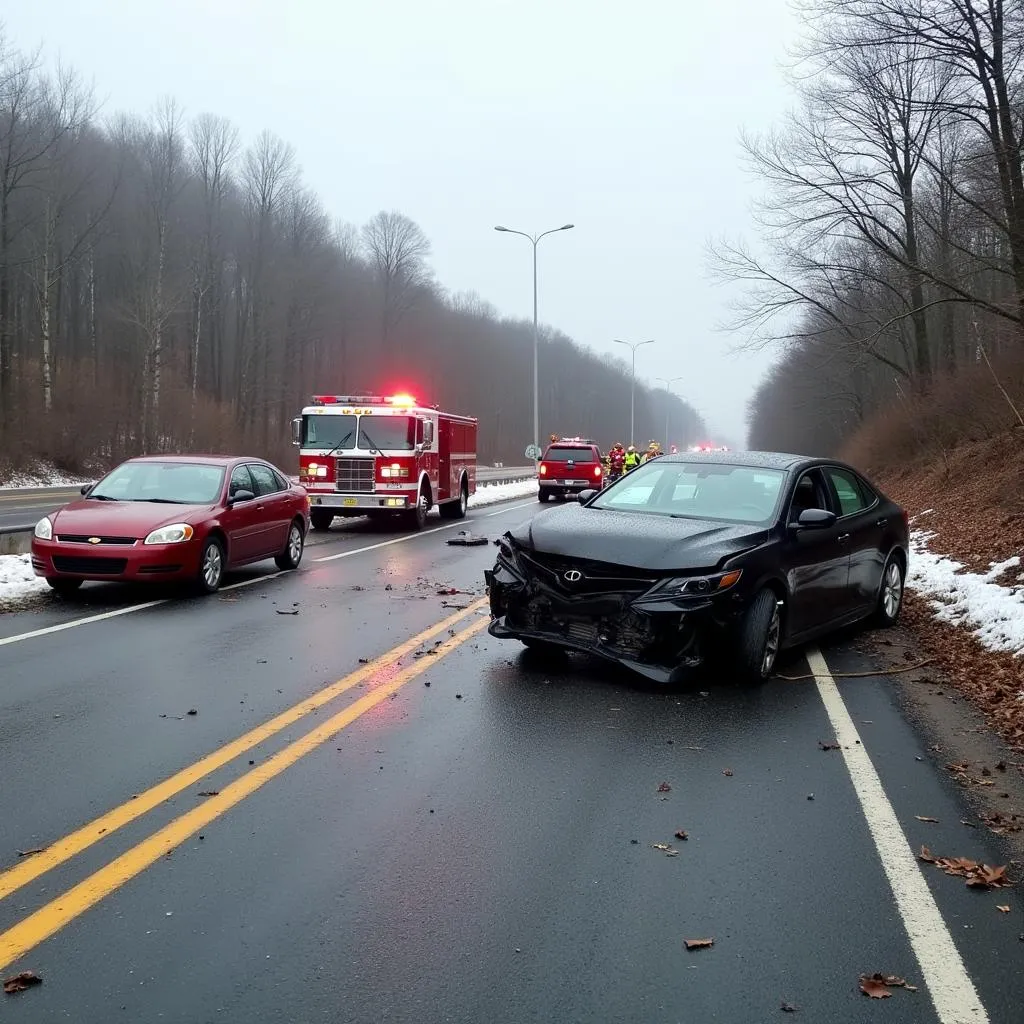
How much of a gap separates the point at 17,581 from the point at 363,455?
8.94 m

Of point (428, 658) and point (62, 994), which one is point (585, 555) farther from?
point (62, 994)

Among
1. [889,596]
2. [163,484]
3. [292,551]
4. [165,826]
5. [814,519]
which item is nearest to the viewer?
[165,826]

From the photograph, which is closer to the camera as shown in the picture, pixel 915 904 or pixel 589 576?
pixel 915 904

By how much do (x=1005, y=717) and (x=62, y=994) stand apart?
223 inches

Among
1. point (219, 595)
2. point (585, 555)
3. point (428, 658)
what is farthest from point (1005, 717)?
point (219, 595)

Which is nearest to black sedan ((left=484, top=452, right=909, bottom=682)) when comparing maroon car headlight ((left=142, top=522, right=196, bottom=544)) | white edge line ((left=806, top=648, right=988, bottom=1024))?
white edge line ((left=806, top=648, right=988, bottom=1024))

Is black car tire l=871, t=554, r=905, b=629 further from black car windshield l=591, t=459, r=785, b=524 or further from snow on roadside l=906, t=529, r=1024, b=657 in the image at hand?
black car windshield l=591, t=459, r=785, b=524

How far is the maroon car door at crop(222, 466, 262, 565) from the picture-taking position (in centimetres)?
1148

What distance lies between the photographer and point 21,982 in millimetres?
2969

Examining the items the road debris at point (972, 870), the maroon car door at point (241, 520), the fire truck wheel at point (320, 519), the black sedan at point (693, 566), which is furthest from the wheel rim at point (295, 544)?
the road debris at point (972, 870)

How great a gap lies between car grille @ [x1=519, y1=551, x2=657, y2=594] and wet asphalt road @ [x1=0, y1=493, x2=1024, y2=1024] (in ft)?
2.31

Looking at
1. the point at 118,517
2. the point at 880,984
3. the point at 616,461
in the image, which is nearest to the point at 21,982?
the point at 880,984

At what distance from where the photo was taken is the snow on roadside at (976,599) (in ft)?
26.9

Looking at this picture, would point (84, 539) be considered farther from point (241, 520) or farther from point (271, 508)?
point (271, 508)
